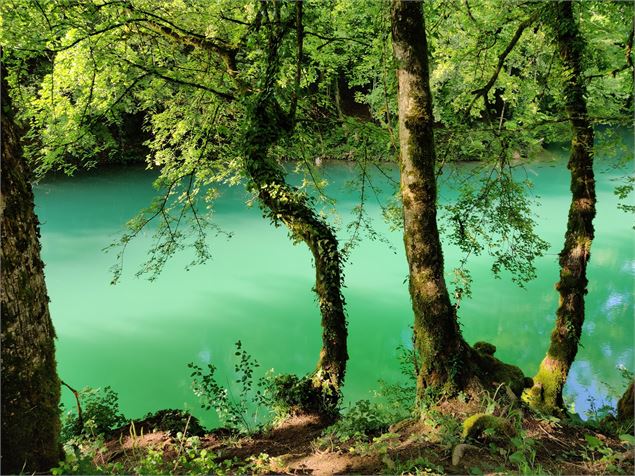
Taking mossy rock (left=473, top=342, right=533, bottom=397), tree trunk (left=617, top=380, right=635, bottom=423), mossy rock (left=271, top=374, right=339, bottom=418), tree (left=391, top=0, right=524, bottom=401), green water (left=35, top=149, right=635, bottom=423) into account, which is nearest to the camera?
tree (left=391, top=0, right=524, bottom=401)

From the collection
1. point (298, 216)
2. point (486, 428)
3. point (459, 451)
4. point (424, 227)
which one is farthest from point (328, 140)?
point (459, 451)

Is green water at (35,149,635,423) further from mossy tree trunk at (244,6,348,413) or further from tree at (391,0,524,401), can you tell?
tree at (391,0,524,401)

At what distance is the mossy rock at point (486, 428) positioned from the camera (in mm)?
3129

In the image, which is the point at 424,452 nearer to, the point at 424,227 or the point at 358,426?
the point at 358,426

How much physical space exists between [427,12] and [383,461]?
198 inches

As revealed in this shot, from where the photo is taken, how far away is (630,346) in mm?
8391

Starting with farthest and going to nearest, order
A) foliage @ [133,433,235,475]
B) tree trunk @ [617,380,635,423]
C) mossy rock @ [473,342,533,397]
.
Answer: tree trunk @ [617,380,635,423], mossy rock @ [473,342,533,397], foliage @ [133,433,235,475]

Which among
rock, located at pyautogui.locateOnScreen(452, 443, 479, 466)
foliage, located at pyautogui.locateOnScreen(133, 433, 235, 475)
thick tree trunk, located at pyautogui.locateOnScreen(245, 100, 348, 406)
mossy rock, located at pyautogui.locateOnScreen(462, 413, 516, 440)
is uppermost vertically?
thick tree trunk, located at pyautogui.locateOnScreen(245, 100, 348, 406)

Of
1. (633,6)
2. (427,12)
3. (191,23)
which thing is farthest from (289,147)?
(633,6)

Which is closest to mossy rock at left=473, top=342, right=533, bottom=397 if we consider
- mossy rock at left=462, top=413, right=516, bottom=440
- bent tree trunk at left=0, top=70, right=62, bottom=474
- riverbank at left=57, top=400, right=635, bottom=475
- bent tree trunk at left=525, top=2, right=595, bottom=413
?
riverbank at left=57, top=400, right=635, bottom=475

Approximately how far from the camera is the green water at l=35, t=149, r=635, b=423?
7637 millimetres

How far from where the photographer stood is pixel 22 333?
2465 millimetres

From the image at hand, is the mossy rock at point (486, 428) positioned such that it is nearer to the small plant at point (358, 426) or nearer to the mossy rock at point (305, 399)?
the small plant at point (358, 426)

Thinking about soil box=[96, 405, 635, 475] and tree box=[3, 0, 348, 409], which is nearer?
soil box=[96, 405, 635, 475]
